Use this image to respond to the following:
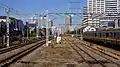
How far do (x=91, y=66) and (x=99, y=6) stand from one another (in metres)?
62.5

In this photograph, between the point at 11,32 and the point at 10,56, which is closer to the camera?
the point at 10,56

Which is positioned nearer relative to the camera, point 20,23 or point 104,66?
point 104,66

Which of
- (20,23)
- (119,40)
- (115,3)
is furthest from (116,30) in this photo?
(20,23)

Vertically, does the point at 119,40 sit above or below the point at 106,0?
below

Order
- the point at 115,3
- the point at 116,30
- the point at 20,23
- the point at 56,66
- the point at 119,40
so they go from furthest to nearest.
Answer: the point at 20,23 < the point at 115,3 < the point at 116,30 < the point at 119,40 < the point at 56,66

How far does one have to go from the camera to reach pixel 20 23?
153375mm

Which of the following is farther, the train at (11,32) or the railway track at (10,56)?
the train at (11,32)

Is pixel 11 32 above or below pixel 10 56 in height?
above

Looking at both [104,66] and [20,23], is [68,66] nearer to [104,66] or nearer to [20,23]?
[104,66]

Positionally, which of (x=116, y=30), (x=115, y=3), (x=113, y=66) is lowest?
(x=113, y=66)

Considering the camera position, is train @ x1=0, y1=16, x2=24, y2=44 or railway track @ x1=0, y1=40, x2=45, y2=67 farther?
train @ x1=0, y1=16, x2=24, y2=44

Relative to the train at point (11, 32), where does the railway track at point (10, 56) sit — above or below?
below

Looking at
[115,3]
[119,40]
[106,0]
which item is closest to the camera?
[119,40]

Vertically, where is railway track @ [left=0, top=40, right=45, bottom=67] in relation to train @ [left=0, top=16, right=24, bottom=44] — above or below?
below
